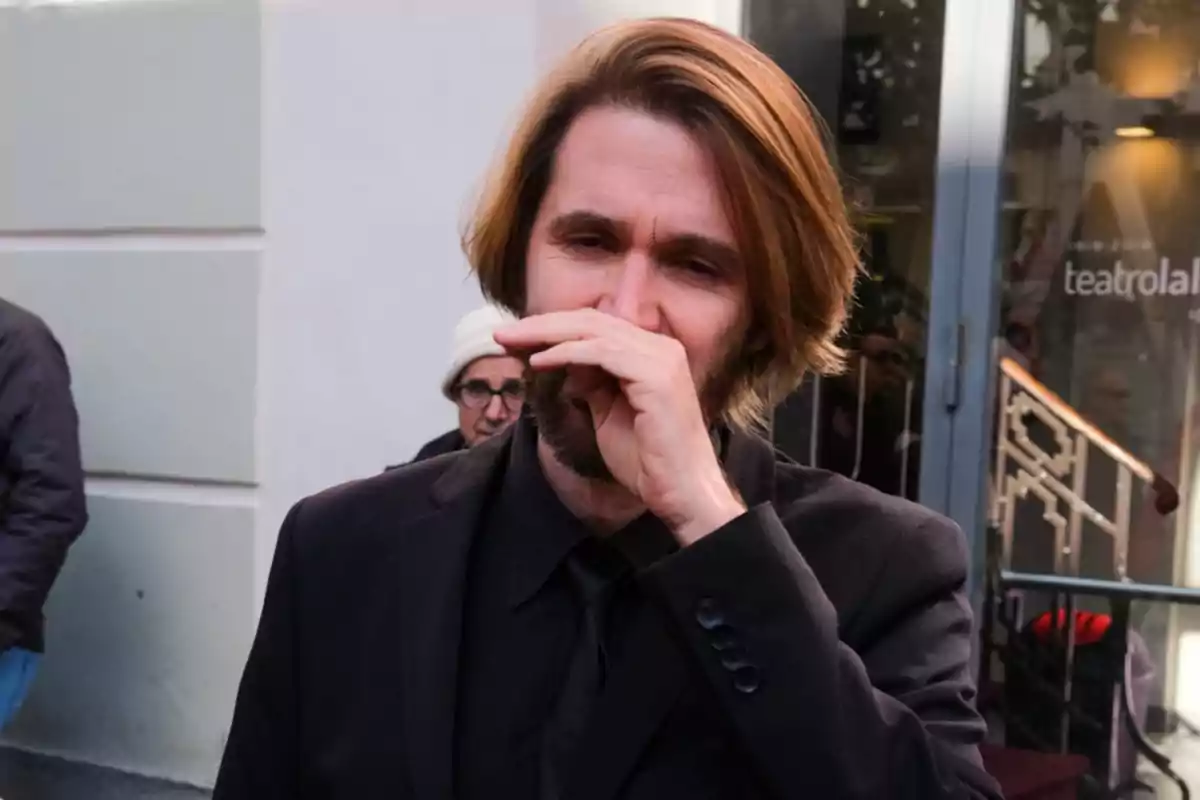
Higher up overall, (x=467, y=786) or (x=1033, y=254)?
(x=1033, y=254)

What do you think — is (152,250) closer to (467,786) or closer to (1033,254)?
(1033,254)

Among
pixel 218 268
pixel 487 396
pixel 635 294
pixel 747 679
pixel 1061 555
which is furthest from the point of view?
pixel 1061 555

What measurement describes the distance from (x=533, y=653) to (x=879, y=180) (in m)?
2.83

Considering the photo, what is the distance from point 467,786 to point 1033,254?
9.56 feet

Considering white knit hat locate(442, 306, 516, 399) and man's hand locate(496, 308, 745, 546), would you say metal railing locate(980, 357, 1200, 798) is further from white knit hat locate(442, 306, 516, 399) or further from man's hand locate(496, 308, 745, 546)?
man's hand locate(496, 308, 745, 546)

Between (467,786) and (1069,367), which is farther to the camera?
(1069,367)

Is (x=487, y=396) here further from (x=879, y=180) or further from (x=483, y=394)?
(x=879, y=180)

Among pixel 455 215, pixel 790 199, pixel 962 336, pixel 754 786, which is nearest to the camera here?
pixel 754 786

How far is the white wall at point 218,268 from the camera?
3291mm

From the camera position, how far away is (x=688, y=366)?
1.06 meters

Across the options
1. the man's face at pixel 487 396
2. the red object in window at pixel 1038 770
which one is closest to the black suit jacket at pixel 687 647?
the man's face at pixel 487 396

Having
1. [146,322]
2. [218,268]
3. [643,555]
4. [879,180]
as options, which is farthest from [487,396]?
[643,555]

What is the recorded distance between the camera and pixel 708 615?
3.21 feet

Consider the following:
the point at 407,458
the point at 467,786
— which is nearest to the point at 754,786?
the point at 467,786
